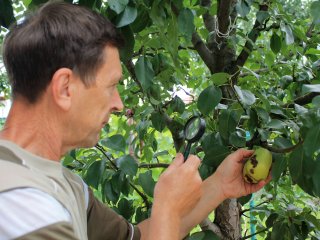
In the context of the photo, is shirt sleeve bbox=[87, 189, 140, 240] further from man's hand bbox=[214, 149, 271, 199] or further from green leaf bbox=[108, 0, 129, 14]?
green leaf bbox=[108, 0, 129, 14]

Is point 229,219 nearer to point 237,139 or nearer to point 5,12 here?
point 237,139

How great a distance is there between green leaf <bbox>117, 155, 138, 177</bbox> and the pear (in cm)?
33

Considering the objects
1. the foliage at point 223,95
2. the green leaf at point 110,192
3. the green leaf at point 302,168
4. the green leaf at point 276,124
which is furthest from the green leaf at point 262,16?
the green leaf at point 110,192

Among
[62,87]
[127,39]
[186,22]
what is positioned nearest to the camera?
[62,87]

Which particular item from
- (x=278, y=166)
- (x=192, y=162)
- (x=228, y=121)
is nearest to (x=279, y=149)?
(x=278, y=166)

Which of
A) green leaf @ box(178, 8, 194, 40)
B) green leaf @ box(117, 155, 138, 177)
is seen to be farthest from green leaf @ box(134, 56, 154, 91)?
green leaf @ box(117, 155, 138, 177)

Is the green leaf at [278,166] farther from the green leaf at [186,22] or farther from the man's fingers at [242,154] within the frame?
the green leaf at [186,22]

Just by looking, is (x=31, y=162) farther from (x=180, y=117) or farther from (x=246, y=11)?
(x=180, y=117)

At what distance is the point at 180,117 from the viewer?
5.91ft

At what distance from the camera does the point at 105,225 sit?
130cm

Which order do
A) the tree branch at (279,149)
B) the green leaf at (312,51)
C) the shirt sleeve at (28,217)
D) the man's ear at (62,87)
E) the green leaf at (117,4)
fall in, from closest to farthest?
the shirt sleeve at (28,217) < the man's ear at (62,87) < the green leaf at (117,4) < the tree branch at (279,149) < the green leaf at (312,51)

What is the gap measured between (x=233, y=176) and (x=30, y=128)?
0.72 meters

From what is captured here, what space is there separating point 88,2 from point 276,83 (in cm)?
92

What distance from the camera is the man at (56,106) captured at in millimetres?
788
